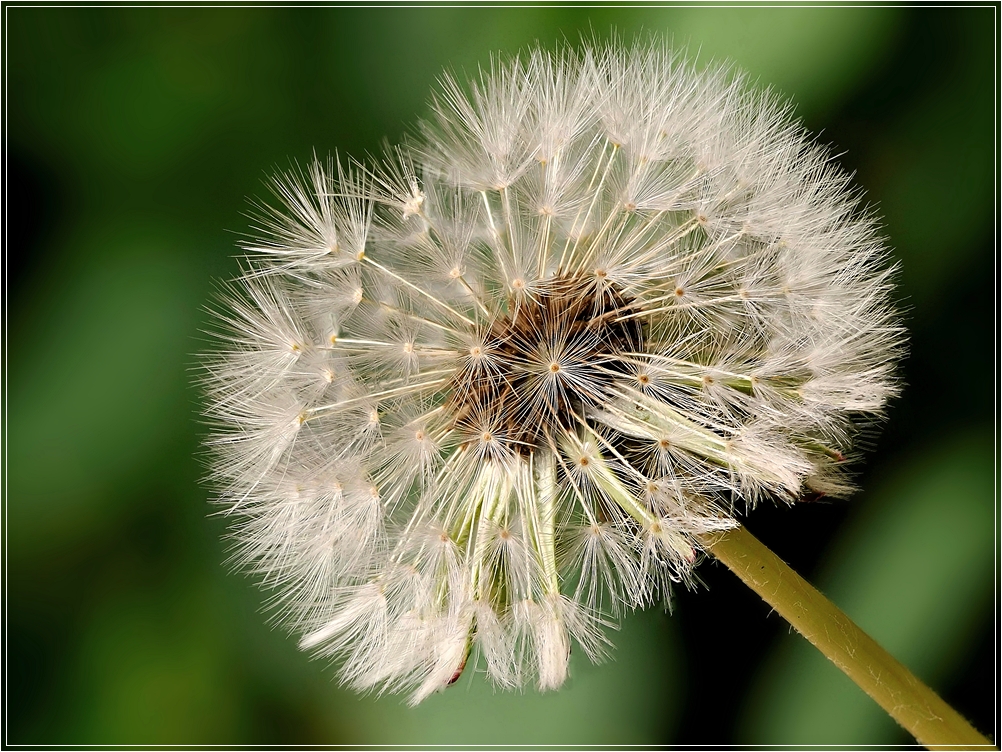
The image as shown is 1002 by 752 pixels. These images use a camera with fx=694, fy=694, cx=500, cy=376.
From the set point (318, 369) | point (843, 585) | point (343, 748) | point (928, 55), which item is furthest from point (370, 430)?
point (928, 55)

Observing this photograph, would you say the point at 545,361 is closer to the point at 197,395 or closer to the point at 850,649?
the point at 850,649

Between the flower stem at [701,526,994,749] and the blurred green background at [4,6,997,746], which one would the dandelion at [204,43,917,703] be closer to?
the flower stem at [701,526,994,749]

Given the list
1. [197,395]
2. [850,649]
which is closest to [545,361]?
[850,649]

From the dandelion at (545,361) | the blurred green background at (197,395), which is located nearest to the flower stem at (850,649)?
the dandelion at (545,361)

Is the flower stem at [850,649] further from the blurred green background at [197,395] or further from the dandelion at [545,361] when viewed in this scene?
the blurred green background at [197,395]

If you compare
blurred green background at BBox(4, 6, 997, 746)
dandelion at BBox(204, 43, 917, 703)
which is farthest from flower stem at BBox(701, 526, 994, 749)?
blurred green background at BBox(4, 6, 997, 746)

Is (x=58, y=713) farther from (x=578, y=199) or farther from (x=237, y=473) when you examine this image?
(x=578, y=199)

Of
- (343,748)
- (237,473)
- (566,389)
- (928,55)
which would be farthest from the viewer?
(343,748)
